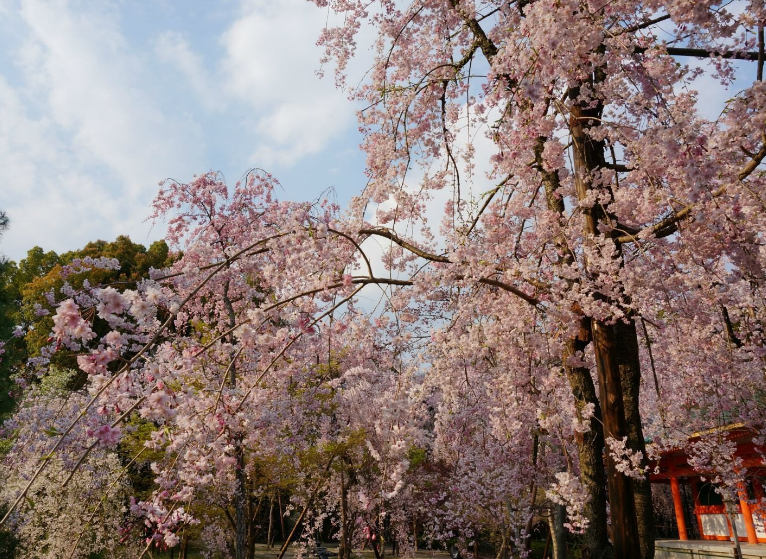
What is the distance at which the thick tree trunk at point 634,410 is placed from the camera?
495cm

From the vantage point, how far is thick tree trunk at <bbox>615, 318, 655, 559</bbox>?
4945 mm

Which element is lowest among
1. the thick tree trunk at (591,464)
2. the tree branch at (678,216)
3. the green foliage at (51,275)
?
the thick tree trunk at (591,464)

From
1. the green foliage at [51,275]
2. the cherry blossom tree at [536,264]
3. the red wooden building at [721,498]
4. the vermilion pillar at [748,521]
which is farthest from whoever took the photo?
the green foliage at [51,275]

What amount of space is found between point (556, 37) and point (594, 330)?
8.32ft

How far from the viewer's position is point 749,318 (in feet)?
25.7

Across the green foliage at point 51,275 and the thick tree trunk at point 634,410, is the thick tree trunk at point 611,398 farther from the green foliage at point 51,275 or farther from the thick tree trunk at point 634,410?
the green foliage at point 51,275

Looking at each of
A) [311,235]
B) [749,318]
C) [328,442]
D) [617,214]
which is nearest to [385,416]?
[311,235]

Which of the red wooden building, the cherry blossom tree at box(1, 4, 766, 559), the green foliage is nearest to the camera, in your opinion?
the cherry blossom tree at box(1, 4, 766, 559)

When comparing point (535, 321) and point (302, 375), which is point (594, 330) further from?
point (302, 375)

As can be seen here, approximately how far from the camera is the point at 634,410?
4.99 meters

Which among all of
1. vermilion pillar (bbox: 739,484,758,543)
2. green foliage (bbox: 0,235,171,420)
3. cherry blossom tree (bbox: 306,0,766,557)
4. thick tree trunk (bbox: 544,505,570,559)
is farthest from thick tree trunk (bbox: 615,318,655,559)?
green foliage (bbox: 0,235,171,420)

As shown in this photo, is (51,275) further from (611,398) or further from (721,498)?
(721,498)

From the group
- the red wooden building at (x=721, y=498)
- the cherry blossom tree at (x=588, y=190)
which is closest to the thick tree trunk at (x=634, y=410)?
the cherry blossom tree at (x=588, y=190)

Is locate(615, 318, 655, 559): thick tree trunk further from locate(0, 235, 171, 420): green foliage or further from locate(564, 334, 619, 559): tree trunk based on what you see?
locate(0, 235, 171, 420): green foliage
